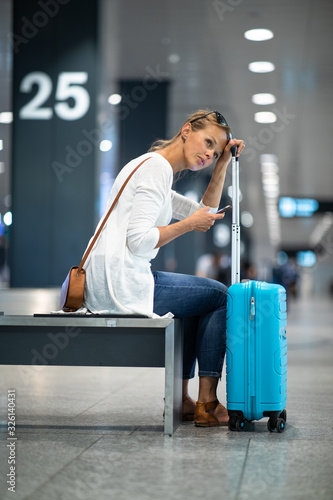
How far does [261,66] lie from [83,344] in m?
7.90

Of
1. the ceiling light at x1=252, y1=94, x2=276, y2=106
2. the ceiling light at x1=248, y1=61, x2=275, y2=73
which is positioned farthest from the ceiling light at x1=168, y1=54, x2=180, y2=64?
the ceiling light at x1=252, y1=94, x2=276, y2=106

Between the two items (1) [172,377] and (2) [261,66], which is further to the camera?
(2) [261,66]

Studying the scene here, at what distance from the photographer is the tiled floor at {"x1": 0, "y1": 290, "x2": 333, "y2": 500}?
2.19 metres

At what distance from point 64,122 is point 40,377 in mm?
2823

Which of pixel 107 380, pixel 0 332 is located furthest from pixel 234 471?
pixel 107 380

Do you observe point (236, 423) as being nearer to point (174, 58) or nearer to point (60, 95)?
point (60, 95)

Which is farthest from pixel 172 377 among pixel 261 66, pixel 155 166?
pixel 261 66

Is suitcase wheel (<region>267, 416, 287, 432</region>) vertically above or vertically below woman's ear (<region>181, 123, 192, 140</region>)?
below

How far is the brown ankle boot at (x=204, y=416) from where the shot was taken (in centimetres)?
332

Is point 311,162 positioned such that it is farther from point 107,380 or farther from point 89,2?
point 107,380

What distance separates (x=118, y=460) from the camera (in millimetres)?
2578

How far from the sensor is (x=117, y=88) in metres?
11.4

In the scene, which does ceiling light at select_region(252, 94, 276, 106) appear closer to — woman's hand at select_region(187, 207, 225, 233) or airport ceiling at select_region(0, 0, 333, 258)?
airport ceiling at select_region(0, 0, 333, 258)

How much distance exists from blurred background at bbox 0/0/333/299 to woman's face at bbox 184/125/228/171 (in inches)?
77.5
